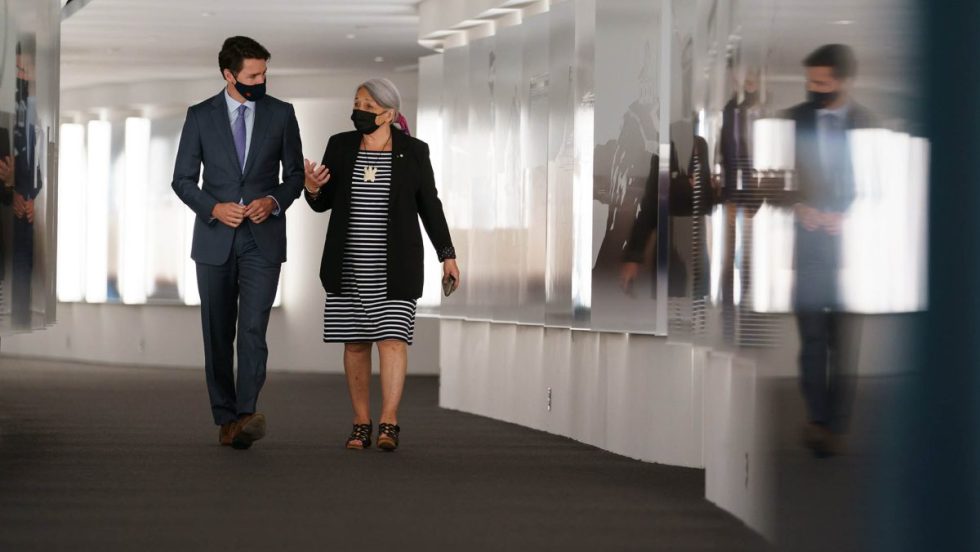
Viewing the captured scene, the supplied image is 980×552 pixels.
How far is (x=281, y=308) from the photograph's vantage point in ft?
58.7

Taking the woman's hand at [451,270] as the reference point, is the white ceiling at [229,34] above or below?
above

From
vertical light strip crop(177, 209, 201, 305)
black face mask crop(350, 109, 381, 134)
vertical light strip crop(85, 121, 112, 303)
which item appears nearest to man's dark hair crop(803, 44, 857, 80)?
black face mask crop(350, 109, 381, 134)

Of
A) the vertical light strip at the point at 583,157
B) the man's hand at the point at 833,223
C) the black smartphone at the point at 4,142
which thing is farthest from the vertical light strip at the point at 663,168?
the man's hand at the point at 833,223

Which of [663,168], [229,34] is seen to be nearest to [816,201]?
[663,168]

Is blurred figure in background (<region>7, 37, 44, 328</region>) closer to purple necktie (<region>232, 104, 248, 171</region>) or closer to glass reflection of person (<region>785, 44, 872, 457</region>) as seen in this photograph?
purple necktie (<region>232, 104, 248, 171</region>)

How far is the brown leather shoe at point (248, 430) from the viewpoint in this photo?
717 centimetres

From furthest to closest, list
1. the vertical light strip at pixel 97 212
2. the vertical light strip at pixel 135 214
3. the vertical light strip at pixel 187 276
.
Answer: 1. the vertical light strip at pixel 97 212
2. the vertical light strip at pixel 135 214
3. the vertical light strip at pixel 187 276

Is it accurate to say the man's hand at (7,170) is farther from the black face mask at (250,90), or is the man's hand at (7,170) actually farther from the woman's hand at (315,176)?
the woman's hand at (315,176)

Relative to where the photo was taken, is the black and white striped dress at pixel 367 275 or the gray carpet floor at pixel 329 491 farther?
the black and white striped dress at pixel 367 275

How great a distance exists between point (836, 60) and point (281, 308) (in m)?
14.6

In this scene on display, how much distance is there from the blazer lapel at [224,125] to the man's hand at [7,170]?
102 cm

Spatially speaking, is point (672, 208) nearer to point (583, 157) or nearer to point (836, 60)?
point (583, 157)

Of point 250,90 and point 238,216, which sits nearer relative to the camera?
point 238,216

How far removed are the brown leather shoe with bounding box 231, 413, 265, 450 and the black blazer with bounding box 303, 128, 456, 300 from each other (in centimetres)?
64
